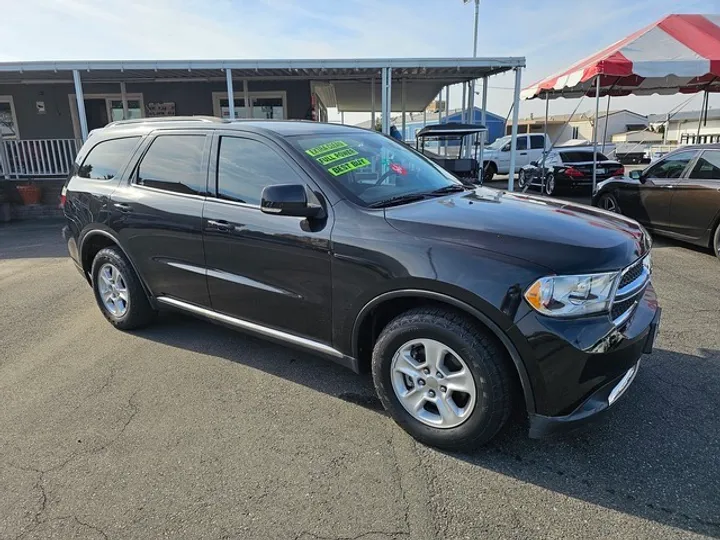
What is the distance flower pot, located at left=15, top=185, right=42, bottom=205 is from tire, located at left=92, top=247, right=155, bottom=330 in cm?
927

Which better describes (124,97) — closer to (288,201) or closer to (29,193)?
(29,193)

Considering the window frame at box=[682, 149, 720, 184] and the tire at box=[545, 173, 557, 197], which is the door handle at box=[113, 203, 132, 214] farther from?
the tire at box=[545, 173, 557, 197]

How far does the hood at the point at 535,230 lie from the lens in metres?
2.35

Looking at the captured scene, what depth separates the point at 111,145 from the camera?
173 inches

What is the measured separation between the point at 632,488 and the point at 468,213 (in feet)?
5.18

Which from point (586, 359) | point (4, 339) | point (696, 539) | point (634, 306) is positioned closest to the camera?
point (696, 539)

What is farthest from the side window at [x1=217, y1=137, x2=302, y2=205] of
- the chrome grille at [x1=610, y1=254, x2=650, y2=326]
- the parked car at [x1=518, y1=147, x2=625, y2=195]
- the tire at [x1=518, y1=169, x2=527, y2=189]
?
the tire at [x1=518, y1=169, x2=527, y2=189]

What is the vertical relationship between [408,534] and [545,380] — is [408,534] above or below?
below

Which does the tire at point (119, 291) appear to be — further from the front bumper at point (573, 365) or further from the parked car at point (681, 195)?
the parked car at point (681, 195)

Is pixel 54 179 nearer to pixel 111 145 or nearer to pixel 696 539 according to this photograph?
pixel 111 145

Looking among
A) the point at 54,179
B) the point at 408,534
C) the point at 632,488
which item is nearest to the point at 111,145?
the point at 408,534

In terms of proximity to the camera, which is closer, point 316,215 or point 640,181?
point 316,215

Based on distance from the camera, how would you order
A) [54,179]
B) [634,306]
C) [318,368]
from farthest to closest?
1. [54,179]
2. [318,368]
3. [634,306]

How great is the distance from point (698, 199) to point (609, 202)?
2.02 metres
